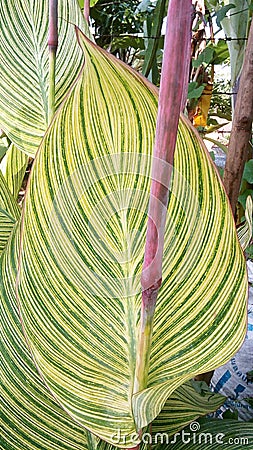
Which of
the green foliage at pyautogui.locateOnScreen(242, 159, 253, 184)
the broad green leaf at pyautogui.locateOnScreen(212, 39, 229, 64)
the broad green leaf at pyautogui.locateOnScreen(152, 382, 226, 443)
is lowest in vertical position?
the broad green leaf at pyautogui.locateOnScreen(152, 382, 226, 443)

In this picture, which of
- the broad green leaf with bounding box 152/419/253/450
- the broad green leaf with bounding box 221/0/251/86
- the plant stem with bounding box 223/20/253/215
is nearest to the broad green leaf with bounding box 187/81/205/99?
the broad green leaf with bounding box 221/0/251/86

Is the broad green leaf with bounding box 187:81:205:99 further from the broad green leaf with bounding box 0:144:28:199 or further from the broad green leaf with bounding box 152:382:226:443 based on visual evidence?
the broad green leaf with bounding box 152:382:226:443

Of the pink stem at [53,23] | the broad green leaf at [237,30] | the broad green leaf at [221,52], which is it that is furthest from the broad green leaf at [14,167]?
the broad green leaf at [221,52]

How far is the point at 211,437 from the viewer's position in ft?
1.26

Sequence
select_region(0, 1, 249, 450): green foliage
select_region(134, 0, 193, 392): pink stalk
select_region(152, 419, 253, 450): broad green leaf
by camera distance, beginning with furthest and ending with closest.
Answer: select_region(152, 419, 253, 450): broad green leaf → select_region(0, 1, 249, 450): green foliage → select_region(134, 0, 193, 392): pink stalk

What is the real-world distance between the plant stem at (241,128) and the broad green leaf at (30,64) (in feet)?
0.54

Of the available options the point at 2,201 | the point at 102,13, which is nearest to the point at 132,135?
the point at 2,201

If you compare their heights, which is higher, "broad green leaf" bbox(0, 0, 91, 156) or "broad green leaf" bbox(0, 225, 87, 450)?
"broad green leaf" bbox(0, 0, 91, 156)

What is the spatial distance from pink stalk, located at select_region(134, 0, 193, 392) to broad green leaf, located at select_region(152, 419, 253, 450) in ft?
0.63

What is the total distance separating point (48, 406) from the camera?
1.19ft

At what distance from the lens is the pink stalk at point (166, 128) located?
0.52ft

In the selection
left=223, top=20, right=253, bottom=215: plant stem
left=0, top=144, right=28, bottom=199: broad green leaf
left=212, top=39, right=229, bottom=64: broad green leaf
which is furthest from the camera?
left=212, top=39, right=229, bottom=64: broad green leaf

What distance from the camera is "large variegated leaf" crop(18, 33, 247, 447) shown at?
0.87ft

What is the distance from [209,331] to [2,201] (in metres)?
0.25
